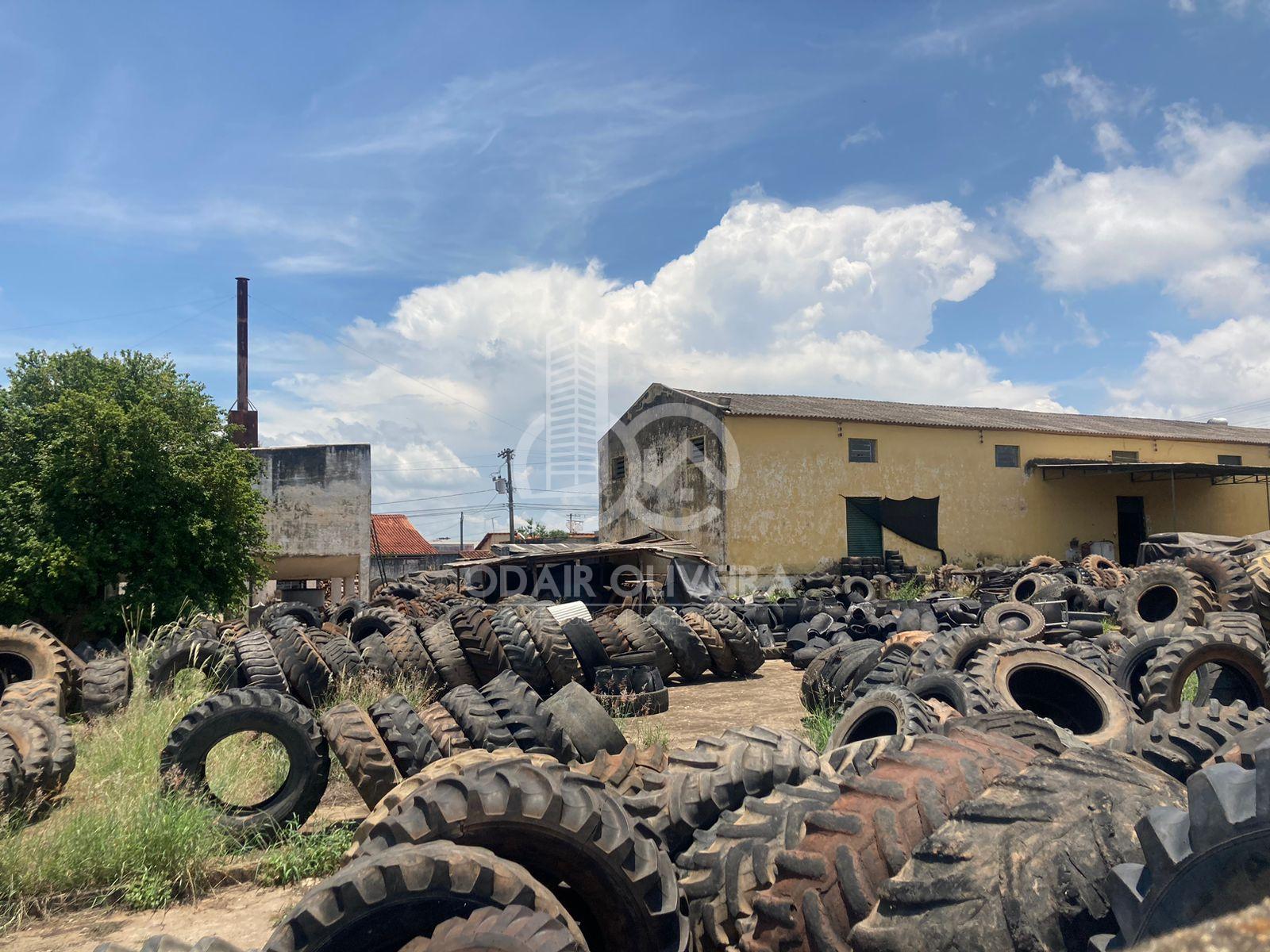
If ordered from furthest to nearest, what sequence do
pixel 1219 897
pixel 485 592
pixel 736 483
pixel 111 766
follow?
1. pixel 736 483
2. pixel 485 592
3. pixel 111 766
4. pixel 1219 897

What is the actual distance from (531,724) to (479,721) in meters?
0.34

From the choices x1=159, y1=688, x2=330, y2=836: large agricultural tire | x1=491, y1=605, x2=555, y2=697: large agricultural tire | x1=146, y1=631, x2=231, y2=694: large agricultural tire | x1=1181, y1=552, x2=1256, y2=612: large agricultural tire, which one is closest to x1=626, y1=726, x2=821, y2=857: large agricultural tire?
x1=159, y1=688, x2=330, y2=836: large agricultural tire

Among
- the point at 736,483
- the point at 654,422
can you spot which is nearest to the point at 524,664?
the point at 736,483

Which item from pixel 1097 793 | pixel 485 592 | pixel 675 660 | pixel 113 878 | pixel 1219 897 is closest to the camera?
pixel 1219 897

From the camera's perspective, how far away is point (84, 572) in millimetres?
11633

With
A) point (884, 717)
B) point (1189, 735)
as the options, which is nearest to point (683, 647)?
point (884, 717)

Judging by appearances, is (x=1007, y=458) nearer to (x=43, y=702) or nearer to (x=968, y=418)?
(x=968, y=418)

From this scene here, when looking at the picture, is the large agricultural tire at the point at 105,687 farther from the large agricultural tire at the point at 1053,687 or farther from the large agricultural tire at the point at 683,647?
the large agricultural tire at the point at 1053,687

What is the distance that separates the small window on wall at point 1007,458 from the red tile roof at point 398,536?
98.9 ft

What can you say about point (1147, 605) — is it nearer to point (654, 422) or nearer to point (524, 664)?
point (524, 664)

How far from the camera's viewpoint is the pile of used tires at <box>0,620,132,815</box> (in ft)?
17.4

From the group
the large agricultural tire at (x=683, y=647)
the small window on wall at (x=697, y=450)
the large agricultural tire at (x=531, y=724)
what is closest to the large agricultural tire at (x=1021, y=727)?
the large agricultural tire at (x=531, y=724)

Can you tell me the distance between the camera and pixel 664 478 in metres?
27.6

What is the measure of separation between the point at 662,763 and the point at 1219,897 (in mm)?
2853
